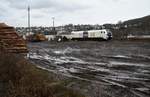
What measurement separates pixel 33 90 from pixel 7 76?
2.49m

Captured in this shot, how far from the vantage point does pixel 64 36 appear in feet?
315

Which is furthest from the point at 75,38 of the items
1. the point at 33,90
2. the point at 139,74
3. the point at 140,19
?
the point at 33,90

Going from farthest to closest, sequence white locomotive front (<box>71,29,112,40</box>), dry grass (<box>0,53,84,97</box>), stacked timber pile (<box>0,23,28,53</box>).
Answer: white locomotive front (<box>71,29,112,40</box>), stacked timber pile (<box>0,23,28,53</box>), dry grass (<box>0,53,84,97</box>)

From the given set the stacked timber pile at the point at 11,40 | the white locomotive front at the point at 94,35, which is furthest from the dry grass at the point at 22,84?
the white locomotive front at the point at 94,35

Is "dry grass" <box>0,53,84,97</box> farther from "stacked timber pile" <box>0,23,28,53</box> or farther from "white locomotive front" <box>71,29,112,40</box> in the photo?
"white locomotive front" <box>71,29,112,40</box>

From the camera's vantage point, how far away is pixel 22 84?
906 centimetres

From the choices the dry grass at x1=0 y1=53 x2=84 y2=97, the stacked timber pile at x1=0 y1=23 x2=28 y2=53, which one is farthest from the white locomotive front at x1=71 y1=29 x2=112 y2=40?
the dry grass at x1=0 y1=53 x2=84 y2=97

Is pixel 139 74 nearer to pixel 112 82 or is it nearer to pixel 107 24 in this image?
pixel 112 82

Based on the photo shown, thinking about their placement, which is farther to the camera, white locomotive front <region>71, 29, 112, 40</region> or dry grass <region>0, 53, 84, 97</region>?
white locomotive front <region>71, 29, 112, 40</region>

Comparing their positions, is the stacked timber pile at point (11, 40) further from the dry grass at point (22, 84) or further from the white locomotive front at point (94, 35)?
the white locomotive front at point (94, 35)

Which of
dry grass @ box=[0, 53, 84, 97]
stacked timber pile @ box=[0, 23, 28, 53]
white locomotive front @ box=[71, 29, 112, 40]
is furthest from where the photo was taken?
white locomotive front @ box=[71, 29, 112, 40]

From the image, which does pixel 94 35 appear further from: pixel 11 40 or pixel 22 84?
pixel 22 84

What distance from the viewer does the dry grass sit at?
823 centimetres

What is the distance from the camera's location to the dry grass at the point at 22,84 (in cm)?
823
